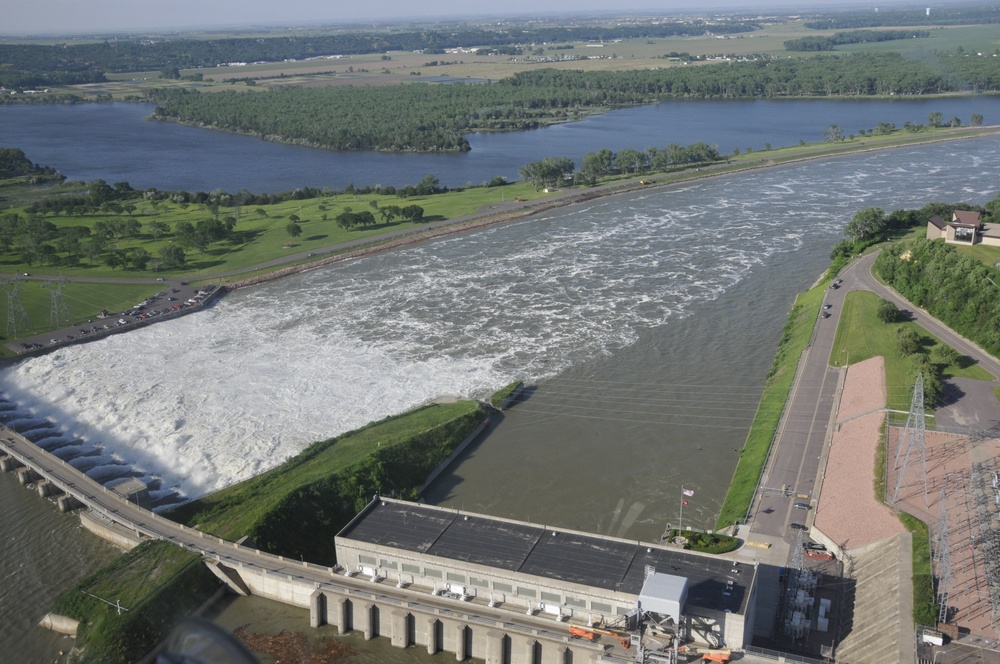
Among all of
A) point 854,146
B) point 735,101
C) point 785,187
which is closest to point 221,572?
point 785,187

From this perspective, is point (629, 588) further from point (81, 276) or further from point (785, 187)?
point (785, 187)

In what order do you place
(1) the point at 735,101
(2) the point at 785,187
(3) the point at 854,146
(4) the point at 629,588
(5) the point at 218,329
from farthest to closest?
(1) the point at 735,101 < (3) the point at 854,146 < (2) the point at 785,187 < (5) the point at 218,329 < (4) the point at 629,588

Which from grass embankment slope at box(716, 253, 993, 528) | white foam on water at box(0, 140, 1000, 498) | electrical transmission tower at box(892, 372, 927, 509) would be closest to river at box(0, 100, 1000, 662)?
white foam on water at box(0, 140, 1000, 498)

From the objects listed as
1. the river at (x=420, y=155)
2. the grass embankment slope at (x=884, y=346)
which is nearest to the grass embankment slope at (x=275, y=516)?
the grass embankment slope at (x=884, y=346)

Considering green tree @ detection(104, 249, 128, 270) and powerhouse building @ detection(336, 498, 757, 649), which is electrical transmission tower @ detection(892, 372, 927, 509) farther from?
green tree @ detection(104, 249, 128, 270)

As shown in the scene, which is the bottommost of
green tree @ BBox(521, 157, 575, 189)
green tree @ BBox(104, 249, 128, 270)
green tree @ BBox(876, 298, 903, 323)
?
green tree @ BBox(876, 298, 903, 323)

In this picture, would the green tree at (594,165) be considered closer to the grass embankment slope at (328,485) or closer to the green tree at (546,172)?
the green tree at (546,172)
